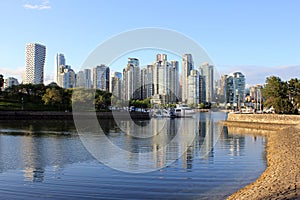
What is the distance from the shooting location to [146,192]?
1262 cm

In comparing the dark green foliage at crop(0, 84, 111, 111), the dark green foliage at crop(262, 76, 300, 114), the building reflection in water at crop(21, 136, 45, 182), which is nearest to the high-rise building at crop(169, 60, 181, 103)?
the dark green foliage at crop(262, 76, 300, 114)

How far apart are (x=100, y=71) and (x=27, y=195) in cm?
5883

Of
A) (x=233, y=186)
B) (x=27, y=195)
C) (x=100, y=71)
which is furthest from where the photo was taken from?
(x=100, y=71)

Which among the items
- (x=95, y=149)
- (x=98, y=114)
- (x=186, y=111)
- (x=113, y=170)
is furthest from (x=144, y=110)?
(x=113, y=170)

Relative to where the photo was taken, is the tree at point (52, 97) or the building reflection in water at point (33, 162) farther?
the tree at point (52, 97)

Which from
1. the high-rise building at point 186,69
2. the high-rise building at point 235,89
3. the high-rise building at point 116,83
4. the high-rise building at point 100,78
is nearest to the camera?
the high-rise building at point 186,69

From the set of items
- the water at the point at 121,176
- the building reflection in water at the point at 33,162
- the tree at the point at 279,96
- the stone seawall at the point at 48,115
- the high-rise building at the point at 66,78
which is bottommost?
the water at the point at 121,176

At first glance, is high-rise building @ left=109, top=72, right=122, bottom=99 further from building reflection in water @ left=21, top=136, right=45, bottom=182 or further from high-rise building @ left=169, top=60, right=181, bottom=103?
building reflection in water @ left=21, top=136, right=45, bottom=182

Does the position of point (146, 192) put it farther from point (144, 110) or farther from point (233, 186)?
point (144, 110)

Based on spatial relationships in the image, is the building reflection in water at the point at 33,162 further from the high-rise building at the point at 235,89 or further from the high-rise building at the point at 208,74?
the high-rise building at the point at 235,89

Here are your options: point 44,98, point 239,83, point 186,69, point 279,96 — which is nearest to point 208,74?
point 186,69

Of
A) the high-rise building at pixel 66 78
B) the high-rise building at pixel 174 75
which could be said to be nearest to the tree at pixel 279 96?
the high-rise building at pixel 174 75

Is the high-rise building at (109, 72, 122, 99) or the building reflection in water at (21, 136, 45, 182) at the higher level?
the high-rise building at (109, 72, 122, 99)

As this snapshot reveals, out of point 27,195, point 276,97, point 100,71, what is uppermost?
point 100,71
